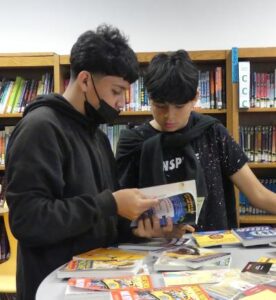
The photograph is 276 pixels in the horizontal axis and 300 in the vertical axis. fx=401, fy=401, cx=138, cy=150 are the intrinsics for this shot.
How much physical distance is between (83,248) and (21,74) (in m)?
2.30

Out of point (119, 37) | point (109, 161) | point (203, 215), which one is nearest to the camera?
point (119, 37)

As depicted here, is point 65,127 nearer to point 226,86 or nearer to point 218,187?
point 218,187

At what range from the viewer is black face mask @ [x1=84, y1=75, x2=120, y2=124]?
136 centimetres

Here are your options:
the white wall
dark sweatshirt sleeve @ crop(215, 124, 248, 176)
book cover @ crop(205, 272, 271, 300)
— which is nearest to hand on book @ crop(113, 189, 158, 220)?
book cover @ crop(205, 272, 271, 300)

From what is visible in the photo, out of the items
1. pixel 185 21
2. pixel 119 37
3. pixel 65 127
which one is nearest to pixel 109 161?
pixel 65 127

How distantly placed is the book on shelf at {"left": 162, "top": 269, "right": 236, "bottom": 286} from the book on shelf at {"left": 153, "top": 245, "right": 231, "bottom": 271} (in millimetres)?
32

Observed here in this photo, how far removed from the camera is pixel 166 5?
312 cm

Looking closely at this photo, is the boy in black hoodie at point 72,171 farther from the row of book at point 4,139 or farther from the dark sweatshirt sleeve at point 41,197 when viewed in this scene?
the row of book at point 4,139

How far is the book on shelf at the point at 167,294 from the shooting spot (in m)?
A: 0.90

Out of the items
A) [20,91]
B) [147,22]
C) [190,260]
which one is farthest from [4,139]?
[190,260]

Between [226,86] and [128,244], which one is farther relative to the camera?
[226,86]

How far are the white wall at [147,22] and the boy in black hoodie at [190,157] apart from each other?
148 cm

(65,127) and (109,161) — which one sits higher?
(65,127)

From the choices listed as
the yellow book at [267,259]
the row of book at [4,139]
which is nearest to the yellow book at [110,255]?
the yellow book at [267,259]
